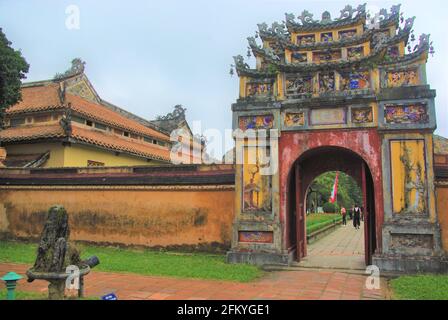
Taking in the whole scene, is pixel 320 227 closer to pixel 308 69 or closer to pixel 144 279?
pixel 308 69

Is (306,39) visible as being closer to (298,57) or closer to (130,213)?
(298,57)

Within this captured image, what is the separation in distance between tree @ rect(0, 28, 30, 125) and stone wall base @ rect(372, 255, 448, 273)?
38.7 feet

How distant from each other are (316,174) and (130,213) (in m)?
5.83

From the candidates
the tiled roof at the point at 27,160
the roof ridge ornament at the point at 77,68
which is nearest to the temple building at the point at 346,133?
the tiled roof at the point at 27,160

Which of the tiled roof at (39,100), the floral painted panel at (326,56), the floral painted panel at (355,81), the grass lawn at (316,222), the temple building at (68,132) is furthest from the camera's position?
the grass lawn at (316,222)

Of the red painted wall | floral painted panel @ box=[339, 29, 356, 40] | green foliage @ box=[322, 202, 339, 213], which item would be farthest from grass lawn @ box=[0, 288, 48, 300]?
green foliage @ box=[322, 202, 339, 213]

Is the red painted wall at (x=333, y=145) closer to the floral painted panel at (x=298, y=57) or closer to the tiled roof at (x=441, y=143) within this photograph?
the floral painted panel at (x=298, y=57)

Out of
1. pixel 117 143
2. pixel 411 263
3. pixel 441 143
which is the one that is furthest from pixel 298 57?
pixel 117 143

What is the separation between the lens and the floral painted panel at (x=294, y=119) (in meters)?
10.5

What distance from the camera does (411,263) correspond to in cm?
902

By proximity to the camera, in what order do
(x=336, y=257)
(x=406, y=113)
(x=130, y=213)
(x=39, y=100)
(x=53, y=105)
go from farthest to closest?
(x=39, y=100) → (x=53, y=105) → (x=130, y=213) → (x=336, y=257) → (x=406, y=113)

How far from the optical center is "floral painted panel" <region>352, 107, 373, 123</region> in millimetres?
9938

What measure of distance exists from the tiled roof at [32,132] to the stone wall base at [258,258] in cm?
947

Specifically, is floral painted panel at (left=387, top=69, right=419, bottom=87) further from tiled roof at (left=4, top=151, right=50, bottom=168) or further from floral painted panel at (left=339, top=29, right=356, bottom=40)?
tiled roof at (left=4, top=151, right=50, bottom=168)
